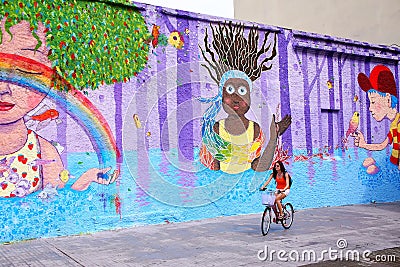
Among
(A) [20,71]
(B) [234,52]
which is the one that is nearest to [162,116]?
(B) [234,52]

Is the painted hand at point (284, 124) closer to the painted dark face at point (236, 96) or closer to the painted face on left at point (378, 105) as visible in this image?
the painted dark face at point (236, 96)

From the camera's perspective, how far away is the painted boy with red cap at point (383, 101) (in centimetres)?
1499

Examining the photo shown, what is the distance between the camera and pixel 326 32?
20.1 metres

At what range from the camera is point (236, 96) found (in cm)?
1225

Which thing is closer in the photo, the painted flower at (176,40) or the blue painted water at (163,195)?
the blue painted water at (163,195)

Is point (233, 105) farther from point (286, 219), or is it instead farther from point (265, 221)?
point (265, 221)

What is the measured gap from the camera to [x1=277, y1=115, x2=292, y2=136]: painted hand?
13.0 metres

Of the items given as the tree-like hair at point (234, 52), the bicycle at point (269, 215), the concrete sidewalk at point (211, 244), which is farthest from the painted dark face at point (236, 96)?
the bicycle at point (269, 215)

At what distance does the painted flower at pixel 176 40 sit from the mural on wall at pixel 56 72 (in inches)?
28.7

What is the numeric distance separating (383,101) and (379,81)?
0.66m

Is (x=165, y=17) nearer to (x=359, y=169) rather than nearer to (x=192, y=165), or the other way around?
(x=192, y=165)

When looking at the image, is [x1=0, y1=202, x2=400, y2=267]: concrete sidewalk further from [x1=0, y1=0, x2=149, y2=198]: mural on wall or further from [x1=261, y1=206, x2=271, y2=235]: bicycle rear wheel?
[x1=0, y1=0, x2=149, y2=198]: mural on wall

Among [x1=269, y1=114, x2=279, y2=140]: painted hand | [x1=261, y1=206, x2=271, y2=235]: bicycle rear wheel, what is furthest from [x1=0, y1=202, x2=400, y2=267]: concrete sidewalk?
[x1=269, y1=114, x2=279, y2=140]: painted hand

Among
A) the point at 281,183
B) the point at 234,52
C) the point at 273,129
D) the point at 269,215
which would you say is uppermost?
the point at 234,52
